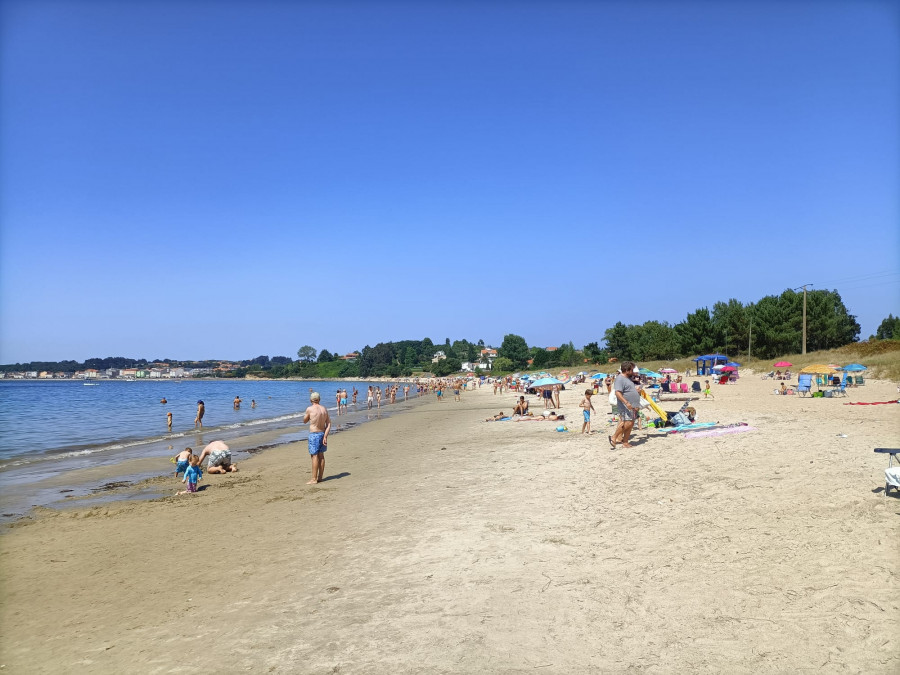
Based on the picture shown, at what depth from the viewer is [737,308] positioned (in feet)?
197

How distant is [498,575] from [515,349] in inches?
4901

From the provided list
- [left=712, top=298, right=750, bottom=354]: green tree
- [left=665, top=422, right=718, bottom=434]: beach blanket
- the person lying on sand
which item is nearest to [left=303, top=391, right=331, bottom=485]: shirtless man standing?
[left=665, top=422, right=718, bottom=434]: beach blanket

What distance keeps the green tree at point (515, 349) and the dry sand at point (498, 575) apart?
387 ft

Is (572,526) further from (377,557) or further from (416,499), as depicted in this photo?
(416,499)

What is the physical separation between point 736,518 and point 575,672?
10.8 feet

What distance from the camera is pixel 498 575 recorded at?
194 inches

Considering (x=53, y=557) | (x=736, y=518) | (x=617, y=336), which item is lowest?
(x=53, y=557)

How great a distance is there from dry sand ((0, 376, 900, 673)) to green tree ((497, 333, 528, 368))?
118033mm

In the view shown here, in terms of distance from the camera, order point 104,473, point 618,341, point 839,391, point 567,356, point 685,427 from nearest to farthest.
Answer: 1. point 685,427
2. point 104,473
3. point 839,391
4. point 618,341
5. point 567,356

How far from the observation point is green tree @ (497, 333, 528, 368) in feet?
416

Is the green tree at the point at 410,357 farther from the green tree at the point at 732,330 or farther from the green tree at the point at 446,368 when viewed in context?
the green tree at the point at 732,330

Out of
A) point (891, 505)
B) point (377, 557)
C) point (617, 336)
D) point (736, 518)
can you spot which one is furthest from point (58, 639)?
point (617, 336)

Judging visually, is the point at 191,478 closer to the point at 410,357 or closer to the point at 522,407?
the point at 522,407

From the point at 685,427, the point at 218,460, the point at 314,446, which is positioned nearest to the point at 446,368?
the point at 218,460
